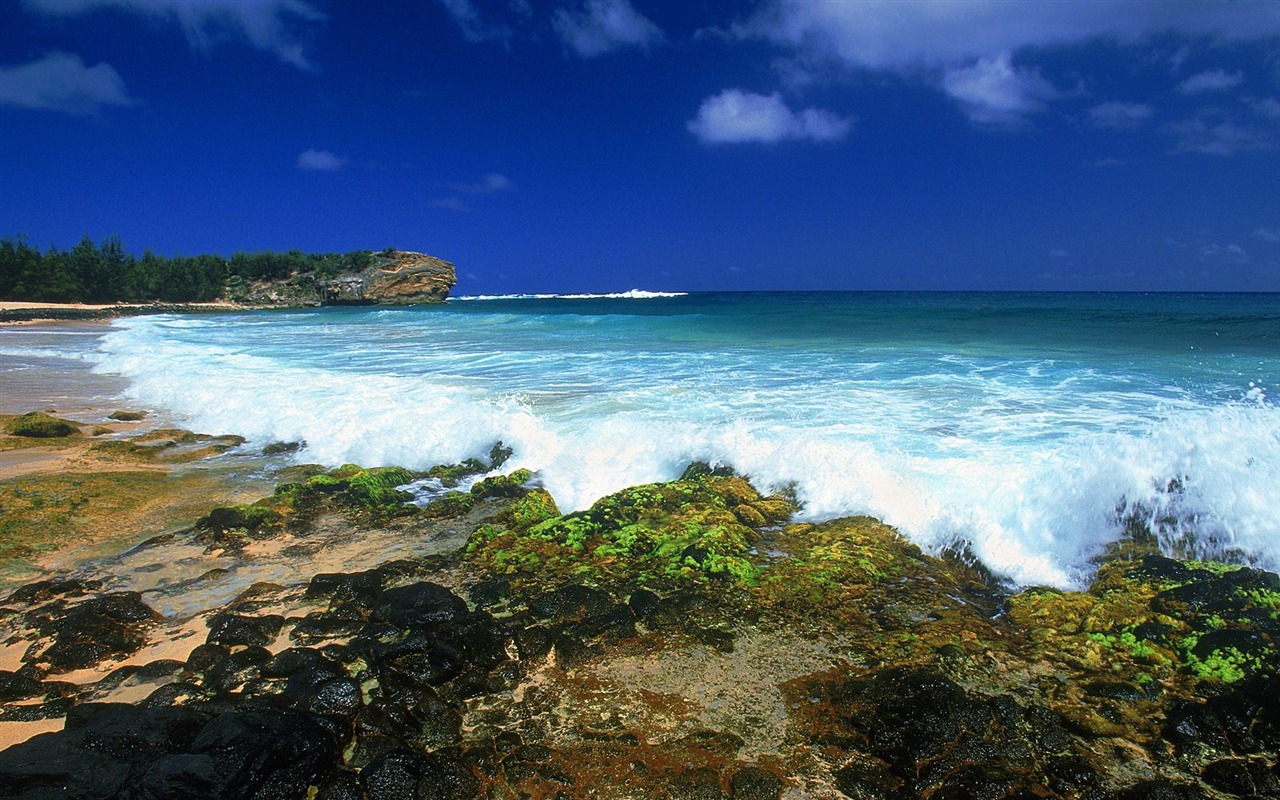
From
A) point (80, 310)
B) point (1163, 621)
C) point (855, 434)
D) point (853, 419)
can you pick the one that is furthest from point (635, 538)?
point (80, 310)

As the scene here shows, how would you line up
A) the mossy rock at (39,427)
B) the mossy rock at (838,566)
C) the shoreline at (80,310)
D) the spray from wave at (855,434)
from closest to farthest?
the mossy rock at (838,566), the spray from wave at (855,434), the mossy rock at (39,427), the shoreline at (80,310)


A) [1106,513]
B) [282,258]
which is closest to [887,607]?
[1106,513]

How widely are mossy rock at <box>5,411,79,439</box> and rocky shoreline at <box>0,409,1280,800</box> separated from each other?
18.7 ft

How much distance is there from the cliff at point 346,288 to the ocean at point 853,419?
43825mm

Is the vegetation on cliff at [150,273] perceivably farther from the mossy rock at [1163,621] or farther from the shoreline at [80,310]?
the mossy rock at [1163,621]

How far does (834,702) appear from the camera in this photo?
3344mm

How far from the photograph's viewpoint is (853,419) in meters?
9.27

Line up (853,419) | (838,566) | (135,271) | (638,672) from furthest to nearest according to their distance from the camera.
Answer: (135,271)
(853,419)
(838,566)
(638,672)

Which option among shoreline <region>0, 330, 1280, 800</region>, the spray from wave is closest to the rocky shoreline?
shoreline <region>0, 330, 1280, 800</region>

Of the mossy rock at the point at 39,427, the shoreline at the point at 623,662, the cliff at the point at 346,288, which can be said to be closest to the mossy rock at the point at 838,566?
the shoreline at the point at 623,662

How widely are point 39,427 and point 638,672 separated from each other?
10645mm

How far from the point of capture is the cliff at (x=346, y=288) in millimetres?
62812

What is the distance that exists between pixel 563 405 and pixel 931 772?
8.38 metres

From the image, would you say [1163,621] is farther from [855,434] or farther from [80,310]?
[80,310]
